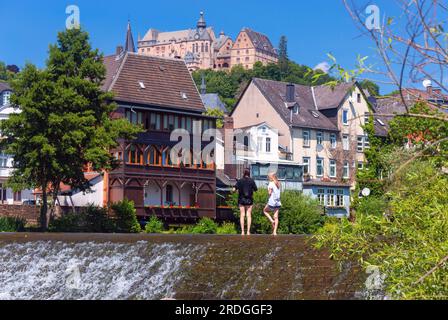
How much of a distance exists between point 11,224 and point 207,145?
21.9 m

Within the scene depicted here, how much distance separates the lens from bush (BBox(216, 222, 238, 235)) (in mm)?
63156

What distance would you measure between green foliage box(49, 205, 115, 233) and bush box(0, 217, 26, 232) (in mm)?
1847

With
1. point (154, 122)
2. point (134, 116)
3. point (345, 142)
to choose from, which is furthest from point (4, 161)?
point (345, 142)

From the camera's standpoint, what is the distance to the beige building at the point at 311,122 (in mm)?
92500

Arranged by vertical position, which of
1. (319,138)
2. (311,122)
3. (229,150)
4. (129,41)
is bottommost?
(229,150)

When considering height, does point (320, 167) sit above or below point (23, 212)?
above

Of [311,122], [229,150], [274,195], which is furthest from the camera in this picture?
[311,122]

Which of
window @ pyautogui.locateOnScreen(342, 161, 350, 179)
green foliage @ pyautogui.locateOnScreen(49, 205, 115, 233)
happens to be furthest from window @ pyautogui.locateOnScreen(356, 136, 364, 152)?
green foliage @ pyautogui.locateOnScreen(49, 205, 115, 233)

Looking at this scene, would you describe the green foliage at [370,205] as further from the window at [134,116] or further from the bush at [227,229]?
the window at [134,116]

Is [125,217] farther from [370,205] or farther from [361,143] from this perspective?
[361,143]

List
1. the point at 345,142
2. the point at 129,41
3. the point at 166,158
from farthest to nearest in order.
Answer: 1. the point at 129,41
2. the point at 345,142
3. the point at 166,158

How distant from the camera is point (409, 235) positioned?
563 inches

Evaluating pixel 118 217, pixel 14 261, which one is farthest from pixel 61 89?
pixel 14 261

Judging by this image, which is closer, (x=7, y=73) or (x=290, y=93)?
(x=7, y=73)
